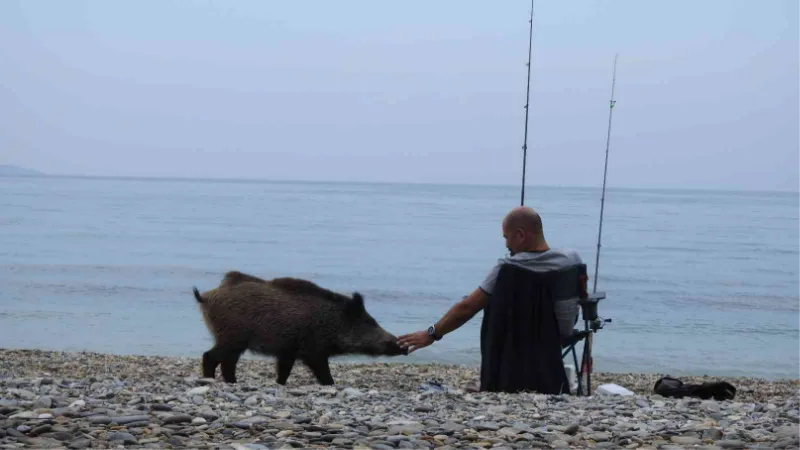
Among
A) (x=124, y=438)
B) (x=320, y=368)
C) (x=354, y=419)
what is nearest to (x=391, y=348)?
(x=320, y=368)

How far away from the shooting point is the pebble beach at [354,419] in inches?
183

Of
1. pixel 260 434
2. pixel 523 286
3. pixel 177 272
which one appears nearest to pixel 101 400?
pixel 260 434

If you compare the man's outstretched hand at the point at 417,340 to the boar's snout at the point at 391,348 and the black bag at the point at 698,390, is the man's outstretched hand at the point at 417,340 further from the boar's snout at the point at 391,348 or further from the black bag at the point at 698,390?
the black bag at the point at 698,390

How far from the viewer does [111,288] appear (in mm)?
24156

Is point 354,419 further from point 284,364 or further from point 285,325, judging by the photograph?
point 284,364

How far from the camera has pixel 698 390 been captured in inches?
311

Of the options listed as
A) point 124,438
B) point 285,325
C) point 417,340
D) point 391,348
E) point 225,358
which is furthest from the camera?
point 391,348

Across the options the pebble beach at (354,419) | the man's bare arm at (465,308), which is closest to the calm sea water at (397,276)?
the man's bare arm at (465,308)

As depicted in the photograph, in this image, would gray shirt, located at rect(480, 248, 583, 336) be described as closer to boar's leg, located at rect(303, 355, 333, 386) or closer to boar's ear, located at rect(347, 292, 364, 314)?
boar's ear, located at rect(347, 292, 364, 314)

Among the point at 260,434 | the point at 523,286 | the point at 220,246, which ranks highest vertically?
the point at 523,286

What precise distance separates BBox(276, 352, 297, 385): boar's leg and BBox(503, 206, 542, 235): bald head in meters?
2.28

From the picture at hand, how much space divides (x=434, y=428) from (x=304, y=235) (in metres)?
42.6

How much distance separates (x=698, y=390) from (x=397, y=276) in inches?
847

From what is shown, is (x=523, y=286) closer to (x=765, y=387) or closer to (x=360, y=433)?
(x=360, y=433)
